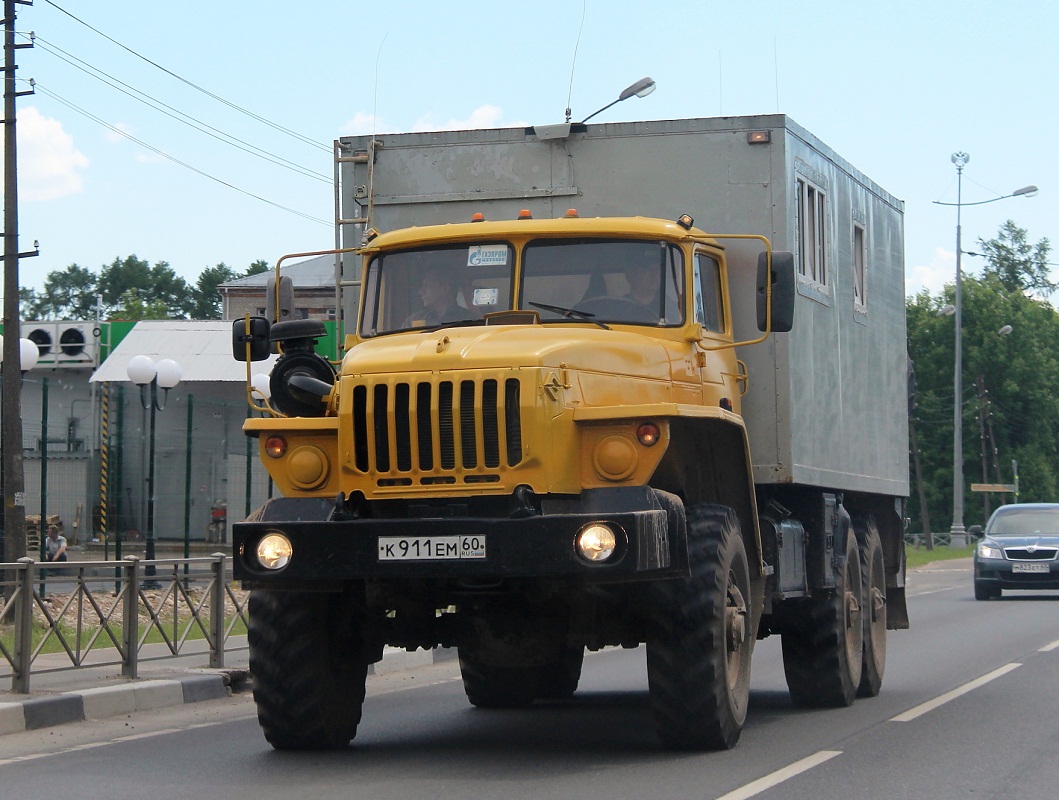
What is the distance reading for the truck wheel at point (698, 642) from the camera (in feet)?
28.0

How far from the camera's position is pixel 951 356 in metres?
95.5

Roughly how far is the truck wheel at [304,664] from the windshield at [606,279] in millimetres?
2068

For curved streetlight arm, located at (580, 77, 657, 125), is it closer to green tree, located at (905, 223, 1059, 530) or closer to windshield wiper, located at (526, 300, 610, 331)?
windshield wiper, located at (526, 300, 610, 331)

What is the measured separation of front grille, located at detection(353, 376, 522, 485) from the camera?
827 cm

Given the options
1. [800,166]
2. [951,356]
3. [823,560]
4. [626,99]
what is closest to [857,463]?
[823,560]

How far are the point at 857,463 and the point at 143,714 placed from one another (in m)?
5.72

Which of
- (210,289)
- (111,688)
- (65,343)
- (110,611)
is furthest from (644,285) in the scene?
(210,289)

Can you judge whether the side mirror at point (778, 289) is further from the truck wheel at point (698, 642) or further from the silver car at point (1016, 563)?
the silver car at point (1016, 563)

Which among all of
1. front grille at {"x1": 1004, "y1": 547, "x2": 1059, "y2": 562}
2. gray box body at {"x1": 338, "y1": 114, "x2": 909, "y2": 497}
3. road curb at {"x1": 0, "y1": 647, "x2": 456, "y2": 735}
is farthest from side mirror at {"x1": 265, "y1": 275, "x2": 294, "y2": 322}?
front grille at {"x1": 1004, "y1": 547, "x2": 1059, "y2": 562}

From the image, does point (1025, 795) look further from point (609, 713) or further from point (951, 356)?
point (951, 356)

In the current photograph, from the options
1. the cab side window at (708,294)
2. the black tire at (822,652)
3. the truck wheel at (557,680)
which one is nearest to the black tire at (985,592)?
the black tire at (822,652)

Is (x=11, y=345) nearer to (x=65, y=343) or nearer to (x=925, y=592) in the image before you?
(x=925, y=592)

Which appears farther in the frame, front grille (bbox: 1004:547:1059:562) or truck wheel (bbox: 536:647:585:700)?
front grille (bbox: 1004:547:1059:562)

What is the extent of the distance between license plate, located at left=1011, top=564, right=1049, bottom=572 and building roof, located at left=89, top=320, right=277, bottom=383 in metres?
21.5
